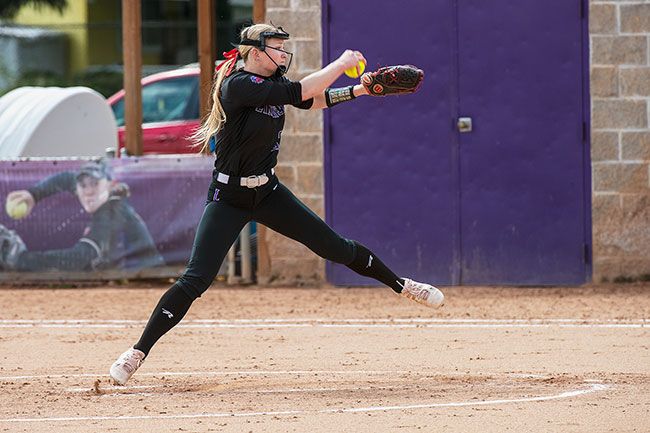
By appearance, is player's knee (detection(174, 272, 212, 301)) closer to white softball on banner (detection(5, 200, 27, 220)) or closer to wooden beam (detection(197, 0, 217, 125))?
wooden beam (detection(197, 0, 217, 125))

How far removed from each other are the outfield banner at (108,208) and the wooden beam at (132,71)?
0.40 metres

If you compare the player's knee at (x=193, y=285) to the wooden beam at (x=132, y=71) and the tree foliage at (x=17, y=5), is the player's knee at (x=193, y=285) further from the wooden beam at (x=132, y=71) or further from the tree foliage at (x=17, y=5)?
the tree foliage at (x=17, y=5)

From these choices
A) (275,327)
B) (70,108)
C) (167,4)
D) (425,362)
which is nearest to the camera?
(425,362)

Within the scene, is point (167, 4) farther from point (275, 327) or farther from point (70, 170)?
point (275, 327)

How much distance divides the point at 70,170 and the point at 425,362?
6.13m

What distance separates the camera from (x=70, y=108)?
51.6 feet

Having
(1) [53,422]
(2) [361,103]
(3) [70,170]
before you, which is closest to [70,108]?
(3) [70,170]

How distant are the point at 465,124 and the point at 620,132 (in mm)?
1464

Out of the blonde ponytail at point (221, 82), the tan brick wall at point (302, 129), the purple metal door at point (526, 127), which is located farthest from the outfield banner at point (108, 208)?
the blonde ponytail at point (221, 82)

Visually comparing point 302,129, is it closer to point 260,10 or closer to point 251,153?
point 260,10

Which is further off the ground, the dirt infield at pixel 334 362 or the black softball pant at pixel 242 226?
the black softball pant at pixel 242 226

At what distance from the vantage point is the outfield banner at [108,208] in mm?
14141

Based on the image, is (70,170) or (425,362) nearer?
(425,362)

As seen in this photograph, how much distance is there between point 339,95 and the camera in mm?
8102
